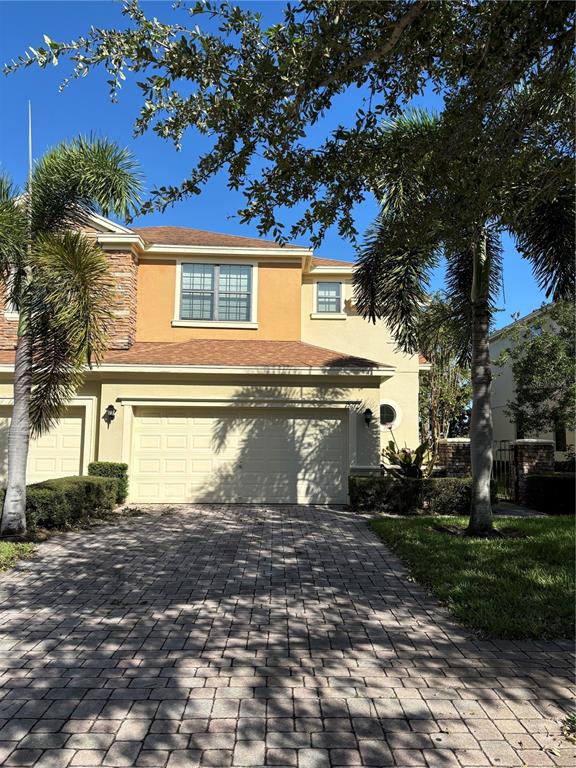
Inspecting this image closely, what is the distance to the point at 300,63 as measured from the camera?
4113mm

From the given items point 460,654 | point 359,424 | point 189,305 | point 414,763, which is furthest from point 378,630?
point 189,305

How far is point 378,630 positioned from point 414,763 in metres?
2.05

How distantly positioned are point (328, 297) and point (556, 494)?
9.80m

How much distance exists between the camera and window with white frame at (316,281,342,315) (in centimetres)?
1892

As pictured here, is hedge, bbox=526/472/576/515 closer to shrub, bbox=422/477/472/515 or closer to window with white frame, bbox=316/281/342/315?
shrub, bbox=422/477/472/515

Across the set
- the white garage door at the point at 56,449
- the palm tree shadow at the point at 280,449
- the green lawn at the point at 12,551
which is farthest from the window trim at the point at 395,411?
the green lawn at the point at 12,551

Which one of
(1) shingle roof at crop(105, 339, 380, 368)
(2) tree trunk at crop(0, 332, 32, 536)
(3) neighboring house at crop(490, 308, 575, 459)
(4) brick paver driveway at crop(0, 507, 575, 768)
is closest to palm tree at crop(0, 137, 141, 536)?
(2) tree trunk at crop(0, 332, 32, 536)

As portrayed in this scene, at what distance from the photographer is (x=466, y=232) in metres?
5.88

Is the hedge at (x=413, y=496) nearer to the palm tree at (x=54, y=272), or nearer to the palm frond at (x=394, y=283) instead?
the palm frond at (x=394, y=283)

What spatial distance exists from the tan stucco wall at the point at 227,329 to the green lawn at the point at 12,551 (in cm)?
861

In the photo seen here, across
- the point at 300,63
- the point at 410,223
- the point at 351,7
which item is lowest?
the point at 410,223

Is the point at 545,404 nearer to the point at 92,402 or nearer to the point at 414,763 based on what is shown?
the point at 92,402

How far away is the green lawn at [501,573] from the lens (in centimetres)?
515

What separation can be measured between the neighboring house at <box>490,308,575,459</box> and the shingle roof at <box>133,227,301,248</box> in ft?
34.5
